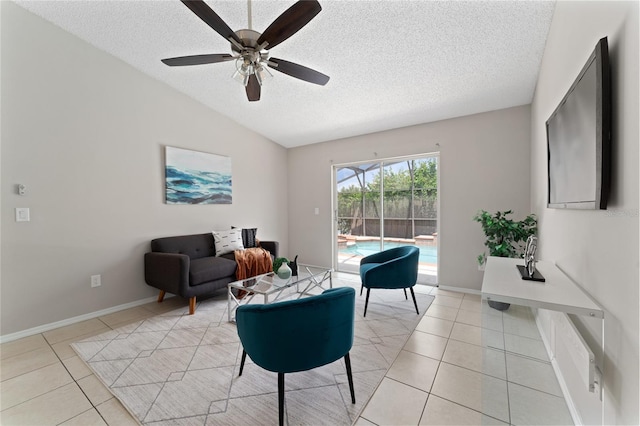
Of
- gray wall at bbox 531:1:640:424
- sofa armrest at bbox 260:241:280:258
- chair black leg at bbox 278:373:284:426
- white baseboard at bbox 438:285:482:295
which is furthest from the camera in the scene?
sofa armrest at bbox 260:241:280:258

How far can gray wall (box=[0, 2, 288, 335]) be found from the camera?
7.97 feet

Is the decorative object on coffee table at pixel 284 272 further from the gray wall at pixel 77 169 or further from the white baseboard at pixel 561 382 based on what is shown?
the white baseboard at pixel 561 382

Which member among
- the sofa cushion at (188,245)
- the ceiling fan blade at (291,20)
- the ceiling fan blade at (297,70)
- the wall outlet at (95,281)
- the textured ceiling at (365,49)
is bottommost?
the wall outlet at (95,281)

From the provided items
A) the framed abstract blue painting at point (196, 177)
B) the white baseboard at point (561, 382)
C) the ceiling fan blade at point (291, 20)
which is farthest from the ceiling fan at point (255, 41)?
the white baseboard at point (561, 382)

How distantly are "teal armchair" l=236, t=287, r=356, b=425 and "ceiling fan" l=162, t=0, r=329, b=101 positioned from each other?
1.64m

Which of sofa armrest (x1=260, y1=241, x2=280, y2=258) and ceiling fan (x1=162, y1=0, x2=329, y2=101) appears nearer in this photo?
ceiling fan (x1=162, y1=0, x2=329, y2=101)

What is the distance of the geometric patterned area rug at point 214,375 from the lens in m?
1.52

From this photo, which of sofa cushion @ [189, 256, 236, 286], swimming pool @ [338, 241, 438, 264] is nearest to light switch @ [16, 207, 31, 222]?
sofa cushion @ [189, 256, 236, 286]

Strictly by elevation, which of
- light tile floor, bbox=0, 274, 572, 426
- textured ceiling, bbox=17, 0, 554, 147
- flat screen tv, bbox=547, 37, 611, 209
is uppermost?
textured ceiling, bbox=17, 0, 554, 147

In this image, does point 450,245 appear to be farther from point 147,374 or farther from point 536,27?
point 147,374

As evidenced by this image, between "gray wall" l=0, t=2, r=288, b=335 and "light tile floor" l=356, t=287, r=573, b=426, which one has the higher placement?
"gray wall" l=0, t=2, r=288, b=335

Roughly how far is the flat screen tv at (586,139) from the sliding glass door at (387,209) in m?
2.33

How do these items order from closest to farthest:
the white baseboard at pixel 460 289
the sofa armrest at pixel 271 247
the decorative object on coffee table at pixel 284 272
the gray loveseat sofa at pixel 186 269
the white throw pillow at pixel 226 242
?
the decorative object on coffee table at pixel 284 272, the gray loveseat sofa at pixel 186 269, the white baseboard at pixel 460 289, the white throw pillow at pixel 226 242, the sofa armrest at pixel 271 247

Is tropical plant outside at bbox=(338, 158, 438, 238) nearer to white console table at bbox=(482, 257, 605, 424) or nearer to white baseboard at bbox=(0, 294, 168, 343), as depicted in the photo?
white console table at bbox=(482, 257, 605, 424)
